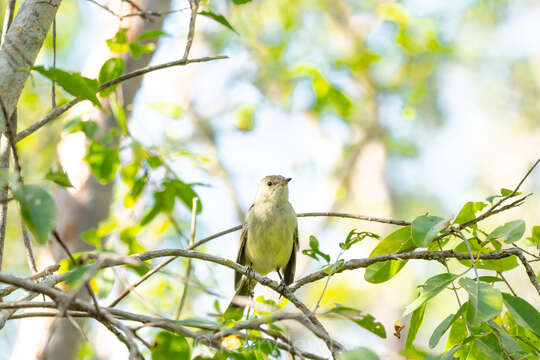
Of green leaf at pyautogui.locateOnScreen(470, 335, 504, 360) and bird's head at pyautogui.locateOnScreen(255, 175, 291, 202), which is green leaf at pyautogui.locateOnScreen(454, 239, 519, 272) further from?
bird's head at pyautogui.locateOnScreen(255, 175, 291, 202)

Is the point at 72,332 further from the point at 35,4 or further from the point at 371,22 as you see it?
the point at 371,22

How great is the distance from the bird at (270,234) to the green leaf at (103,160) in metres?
1.73

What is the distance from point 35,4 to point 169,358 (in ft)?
5.31

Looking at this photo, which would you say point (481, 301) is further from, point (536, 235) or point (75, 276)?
point (75, 276)

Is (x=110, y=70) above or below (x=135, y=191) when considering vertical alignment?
above

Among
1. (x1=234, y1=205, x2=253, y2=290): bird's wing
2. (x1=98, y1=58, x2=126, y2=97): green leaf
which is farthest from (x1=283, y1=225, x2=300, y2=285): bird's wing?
(x1=98, y1=58, x2=126, y2=97): green leaf

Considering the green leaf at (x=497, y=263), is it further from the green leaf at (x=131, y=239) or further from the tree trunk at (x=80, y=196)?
the tree trunk at (x=80, y=196)

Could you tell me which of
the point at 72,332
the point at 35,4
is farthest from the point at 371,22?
the point at 35,4

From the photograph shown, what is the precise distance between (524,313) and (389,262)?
70 cm

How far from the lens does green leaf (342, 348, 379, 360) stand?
1488 mm

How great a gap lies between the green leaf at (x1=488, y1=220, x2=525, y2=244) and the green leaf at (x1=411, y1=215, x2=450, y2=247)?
262 mm

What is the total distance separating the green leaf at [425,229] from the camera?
212 cm

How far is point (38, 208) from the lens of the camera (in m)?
1.51

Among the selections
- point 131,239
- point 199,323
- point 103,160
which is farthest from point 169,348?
point 103,160
